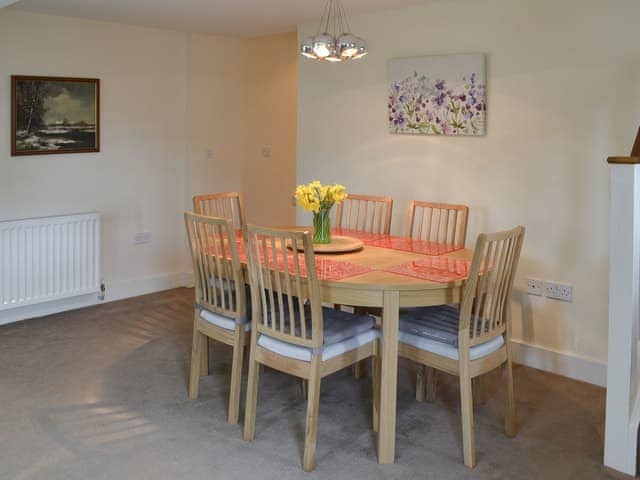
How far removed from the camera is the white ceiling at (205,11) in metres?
4.43

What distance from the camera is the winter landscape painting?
4270 millimetres

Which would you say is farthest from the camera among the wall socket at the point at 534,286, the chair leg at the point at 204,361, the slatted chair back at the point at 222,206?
the slatted chair back at the point at 222,206

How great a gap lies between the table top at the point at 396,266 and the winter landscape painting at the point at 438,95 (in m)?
0.90

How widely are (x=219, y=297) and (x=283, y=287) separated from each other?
0.70m

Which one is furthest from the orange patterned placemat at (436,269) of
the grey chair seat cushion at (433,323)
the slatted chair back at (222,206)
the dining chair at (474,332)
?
the slatted chair back at (222,206)

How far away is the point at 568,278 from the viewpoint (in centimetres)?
398

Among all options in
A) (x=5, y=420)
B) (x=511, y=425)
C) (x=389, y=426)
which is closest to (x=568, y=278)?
(x=511, y=425)

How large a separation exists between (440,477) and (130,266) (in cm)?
367

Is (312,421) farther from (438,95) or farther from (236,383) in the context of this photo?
(438,95)

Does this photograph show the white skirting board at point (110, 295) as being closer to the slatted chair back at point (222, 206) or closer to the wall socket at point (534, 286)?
the slatted chair back at point (222, 206)

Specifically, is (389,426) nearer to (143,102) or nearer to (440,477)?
(440,477)

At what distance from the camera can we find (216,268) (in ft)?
11.3

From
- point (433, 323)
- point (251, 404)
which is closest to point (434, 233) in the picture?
point (433, 323)

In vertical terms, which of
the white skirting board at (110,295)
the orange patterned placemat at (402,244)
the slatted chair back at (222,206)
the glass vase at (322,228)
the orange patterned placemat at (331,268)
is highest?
the slatted chair back at (222,206)
